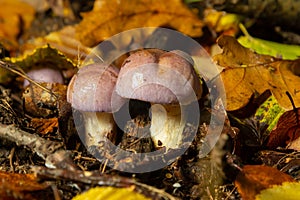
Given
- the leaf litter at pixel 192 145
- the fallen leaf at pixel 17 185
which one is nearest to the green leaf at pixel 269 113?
the leaf litter at pixel 192 145

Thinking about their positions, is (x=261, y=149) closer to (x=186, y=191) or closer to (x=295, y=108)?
(x=295, y=108)

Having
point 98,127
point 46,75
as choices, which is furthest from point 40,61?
point 98,127

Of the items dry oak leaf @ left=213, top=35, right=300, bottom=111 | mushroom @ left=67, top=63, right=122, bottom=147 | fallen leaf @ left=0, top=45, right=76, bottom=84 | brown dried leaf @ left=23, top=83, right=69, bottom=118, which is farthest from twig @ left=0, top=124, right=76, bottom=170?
dry oak leaf @ left=213, top=35, right=300, bottom=111

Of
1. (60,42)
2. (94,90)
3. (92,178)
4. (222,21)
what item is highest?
(222,21)

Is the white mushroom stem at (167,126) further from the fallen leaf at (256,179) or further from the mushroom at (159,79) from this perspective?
the fallen leaf at (256,179)

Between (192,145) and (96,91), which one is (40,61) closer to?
(96,91)

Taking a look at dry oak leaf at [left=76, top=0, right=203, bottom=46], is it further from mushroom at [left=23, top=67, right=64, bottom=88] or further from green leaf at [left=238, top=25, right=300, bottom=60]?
mushroom at [left=23, top=67, right=64, bottom=88]
